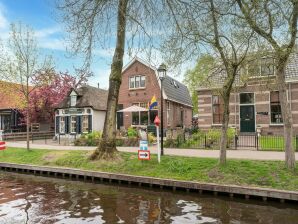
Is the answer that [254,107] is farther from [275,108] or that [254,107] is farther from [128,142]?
[128,142]

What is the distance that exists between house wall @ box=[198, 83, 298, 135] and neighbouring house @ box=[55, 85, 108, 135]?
33.5 feet

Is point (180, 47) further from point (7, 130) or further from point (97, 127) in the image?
point (7, 130)

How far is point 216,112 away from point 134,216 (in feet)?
59.7

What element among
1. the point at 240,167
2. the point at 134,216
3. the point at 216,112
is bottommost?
the point at 134,216

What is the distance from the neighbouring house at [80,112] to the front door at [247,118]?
13.4 m

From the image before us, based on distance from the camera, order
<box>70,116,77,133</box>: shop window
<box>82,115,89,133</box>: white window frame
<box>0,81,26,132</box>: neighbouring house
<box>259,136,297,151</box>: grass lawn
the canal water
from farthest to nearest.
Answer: <box>0,81,26,132</box>: neighbouring house → <box>70,116,77,133</box>: shop window → <box>82,115,89,133</box>: white window frame → <box>259,136,297,151</box>: grass lawn → the canal water

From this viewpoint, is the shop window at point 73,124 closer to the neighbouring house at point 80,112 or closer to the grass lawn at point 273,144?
the neighbouring house at point 80,112

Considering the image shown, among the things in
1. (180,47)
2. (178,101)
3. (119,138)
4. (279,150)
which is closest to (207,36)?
(180,47)

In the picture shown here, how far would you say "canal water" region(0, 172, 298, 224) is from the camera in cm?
813

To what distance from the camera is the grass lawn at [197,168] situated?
418 inches

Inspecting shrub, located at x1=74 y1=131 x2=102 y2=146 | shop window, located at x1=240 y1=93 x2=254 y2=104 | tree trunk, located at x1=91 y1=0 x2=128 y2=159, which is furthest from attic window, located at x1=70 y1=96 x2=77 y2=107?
tree trunk, located at x1=91 y1=0 x2=128 y2=159

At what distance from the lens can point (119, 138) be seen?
21391 mm

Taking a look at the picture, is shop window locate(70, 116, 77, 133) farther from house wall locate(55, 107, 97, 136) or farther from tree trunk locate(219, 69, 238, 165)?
tree trunk locate(219, 69, 238, 165)

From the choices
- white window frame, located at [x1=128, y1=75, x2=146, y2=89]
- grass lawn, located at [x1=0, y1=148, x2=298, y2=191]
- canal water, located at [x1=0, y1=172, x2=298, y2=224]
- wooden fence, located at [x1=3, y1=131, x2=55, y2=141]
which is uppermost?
white window frame, located at [x1=128, y1=75, x2=146, y2=89]
